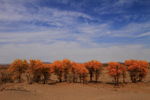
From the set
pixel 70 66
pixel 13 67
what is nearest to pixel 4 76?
pixel 13 67

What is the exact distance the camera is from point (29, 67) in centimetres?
7044

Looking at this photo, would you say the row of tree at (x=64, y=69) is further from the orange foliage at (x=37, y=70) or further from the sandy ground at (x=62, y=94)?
the sandy ground at (x=62, y=94)

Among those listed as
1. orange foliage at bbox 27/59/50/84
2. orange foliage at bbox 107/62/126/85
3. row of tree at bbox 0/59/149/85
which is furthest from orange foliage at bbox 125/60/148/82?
orange foliage at bbox 27/59/50/84

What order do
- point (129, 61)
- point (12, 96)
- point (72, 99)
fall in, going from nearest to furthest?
point (12, 96)
point (72, 99)
point (129, 61)

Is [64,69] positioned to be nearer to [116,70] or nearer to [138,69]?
[116,70]

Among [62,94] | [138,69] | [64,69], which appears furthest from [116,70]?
[62,94]

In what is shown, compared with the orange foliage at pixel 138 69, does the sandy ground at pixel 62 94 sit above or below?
below

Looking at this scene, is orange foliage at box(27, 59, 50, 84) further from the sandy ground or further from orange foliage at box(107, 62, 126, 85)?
orange foliage at box(107, 62, 126, 85)

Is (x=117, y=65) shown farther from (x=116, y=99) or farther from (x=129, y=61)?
(x=116, y=99)

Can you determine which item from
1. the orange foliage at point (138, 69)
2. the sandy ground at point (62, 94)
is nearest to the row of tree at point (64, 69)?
the orange foliage at point (138, 69)

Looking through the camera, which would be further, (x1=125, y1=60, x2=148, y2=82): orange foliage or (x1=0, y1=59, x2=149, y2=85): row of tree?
(x1=125, y1=60, x2=148, y2=82): orange foliage

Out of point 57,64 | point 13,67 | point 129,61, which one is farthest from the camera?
point 129,61

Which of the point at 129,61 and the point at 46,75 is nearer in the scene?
the point at 46,75

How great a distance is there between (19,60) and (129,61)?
2019 inches
